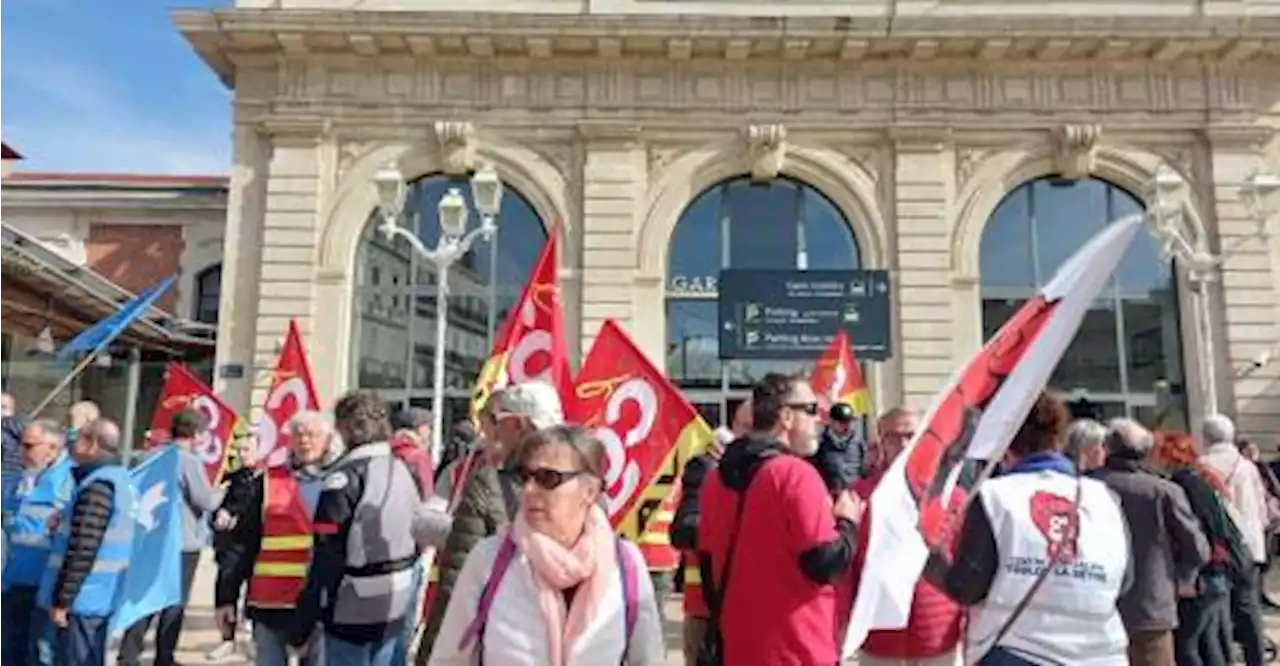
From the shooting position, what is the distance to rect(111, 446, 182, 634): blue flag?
294 inches

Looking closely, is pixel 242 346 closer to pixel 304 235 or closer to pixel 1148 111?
pixel 304 235

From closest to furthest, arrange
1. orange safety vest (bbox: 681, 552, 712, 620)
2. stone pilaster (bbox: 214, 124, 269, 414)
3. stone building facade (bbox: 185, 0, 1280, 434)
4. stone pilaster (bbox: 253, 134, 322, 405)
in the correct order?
orange safety vest (bbox: 681, 552, 712, 620) < stone pilaster (bbox: 214, 124, 269, 414) < stone pilaster (bbox: 253, 134, 322, 405) < stone building facade (bbox: 185, 0, 1280, 434)

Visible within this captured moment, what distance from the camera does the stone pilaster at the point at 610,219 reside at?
2048 cm

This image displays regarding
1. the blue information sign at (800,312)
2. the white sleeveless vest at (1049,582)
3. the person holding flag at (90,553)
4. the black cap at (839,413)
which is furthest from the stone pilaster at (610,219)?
the white sleeveless vest at (1049,582)

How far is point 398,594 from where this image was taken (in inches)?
221

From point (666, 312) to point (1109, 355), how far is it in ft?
28.4

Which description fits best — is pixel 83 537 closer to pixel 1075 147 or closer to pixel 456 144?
pixel 456 144

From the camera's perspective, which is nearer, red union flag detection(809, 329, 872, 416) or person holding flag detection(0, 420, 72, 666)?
person holding flag detection(0, 420, 72, 666)

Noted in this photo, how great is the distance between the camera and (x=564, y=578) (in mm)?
3102

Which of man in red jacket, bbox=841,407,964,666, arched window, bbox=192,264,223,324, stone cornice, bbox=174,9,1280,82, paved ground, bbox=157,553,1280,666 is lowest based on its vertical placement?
paved ground, bbox=157,553,1280,666

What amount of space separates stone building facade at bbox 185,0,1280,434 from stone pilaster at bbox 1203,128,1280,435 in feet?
0.15

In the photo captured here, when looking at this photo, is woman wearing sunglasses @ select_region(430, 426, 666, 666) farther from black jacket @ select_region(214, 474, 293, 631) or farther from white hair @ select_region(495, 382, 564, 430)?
black jacket @ select_region(214, 474, 293, 631)

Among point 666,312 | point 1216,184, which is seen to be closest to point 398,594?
point 666,312

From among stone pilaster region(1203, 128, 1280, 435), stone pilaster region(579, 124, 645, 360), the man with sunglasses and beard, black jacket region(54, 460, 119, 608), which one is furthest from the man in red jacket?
stone pilaster region(1203, 128, 1280, 435)
